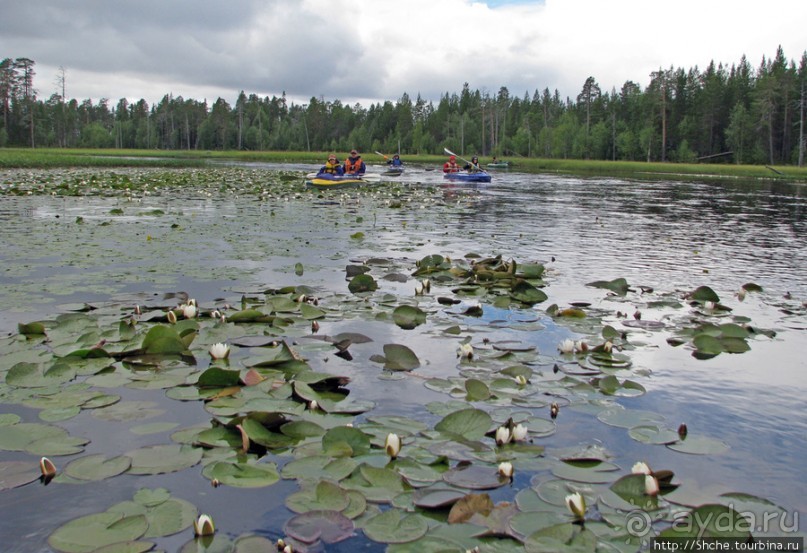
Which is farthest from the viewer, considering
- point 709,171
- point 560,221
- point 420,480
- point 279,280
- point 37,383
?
point 709,171

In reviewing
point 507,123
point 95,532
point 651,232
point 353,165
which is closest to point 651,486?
point 95,532

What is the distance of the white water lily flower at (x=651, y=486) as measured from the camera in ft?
11.4

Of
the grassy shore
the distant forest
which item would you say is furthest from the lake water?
the distant forest

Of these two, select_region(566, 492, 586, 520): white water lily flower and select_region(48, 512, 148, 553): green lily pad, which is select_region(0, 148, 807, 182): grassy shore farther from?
select_region(48, 512, 148, 553): green lily pad

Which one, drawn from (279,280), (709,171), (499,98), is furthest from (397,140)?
(279,280)

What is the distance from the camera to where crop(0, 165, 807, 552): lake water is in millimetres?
3775

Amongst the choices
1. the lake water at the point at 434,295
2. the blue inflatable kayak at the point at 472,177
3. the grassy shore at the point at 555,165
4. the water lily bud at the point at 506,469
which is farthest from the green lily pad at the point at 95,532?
the blue inflatable kayak at the point at 472,177

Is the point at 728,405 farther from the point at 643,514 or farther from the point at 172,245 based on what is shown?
the point at 172,245

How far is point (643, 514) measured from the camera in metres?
3.37

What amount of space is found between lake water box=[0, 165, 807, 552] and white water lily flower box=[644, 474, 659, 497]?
378mm

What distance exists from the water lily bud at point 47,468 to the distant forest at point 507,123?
71204 mm

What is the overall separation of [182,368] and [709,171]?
7501 centimetres

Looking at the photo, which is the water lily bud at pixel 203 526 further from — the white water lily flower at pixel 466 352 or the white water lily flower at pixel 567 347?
the white water lily flower at pixel 567 347

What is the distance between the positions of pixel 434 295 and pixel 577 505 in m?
5.51
